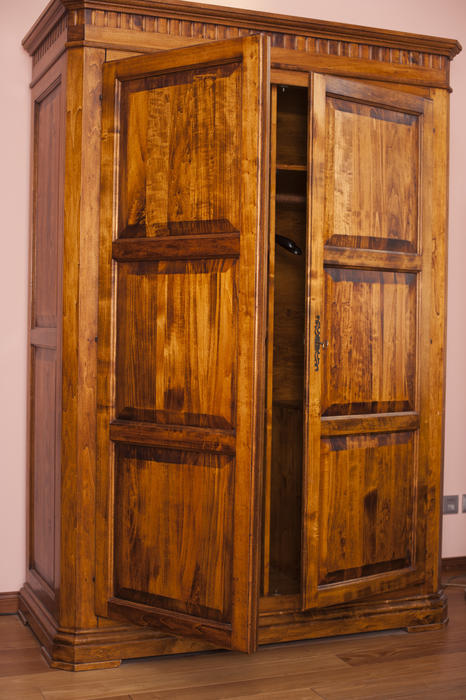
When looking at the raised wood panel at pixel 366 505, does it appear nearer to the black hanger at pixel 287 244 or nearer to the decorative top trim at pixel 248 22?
the black hanger at pixel 287 244

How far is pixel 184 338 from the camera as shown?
2.60m

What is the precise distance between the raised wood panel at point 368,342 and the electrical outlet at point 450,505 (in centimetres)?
103

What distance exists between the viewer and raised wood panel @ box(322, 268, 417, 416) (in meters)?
2.86

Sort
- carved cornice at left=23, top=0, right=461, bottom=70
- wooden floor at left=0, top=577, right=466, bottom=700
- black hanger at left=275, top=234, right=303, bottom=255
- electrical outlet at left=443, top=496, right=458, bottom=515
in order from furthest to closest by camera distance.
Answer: electrical outlet at left=443, top=496, right=458, bottom=515
black hanger at left=275, top=234, right=303, bottom=255
carved cornice at left=23, top=0, right=461, bottom=70
wooden floor at left=0, top=577, right=466, bottom=700

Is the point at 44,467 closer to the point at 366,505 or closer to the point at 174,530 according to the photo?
the point at 174,530

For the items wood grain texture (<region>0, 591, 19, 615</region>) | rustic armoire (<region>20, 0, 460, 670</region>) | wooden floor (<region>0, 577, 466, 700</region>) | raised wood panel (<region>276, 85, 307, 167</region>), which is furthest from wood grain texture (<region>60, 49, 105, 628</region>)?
raised wood panel (<region>276, 85, 307, 167</region>)

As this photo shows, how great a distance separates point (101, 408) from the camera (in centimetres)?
275

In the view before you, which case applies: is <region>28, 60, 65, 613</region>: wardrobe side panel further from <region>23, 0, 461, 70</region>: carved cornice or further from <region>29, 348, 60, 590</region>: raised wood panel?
<region>23, 0, 461, 70</region>: carved cornice

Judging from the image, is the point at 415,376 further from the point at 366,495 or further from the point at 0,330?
the point at 0,330

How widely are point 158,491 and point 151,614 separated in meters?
0.41

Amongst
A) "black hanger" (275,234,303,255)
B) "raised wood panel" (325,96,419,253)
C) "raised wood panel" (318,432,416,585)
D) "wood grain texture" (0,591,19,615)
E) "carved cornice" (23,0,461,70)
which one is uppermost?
"carved cornice" (23,0,461,70)

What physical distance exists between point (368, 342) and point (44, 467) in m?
1.33

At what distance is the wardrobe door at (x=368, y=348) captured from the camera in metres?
2.79

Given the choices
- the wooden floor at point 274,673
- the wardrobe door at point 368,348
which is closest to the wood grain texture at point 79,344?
the wooden floor at point 274,673
